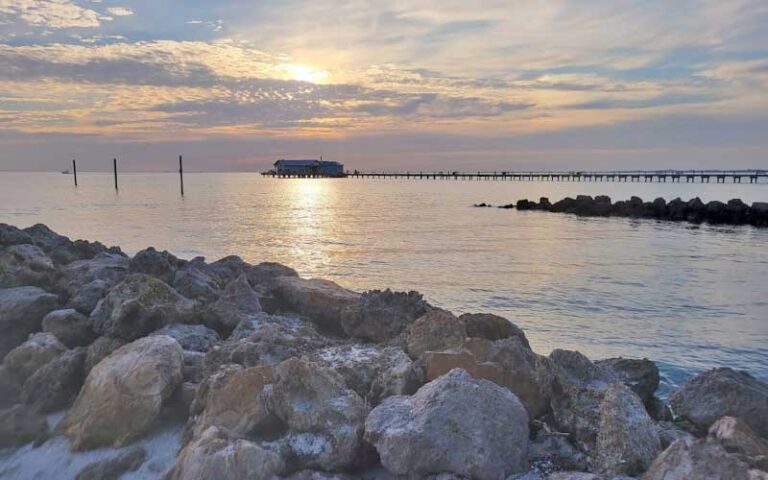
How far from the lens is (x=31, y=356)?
654 cm

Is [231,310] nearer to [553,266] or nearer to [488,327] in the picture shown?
[488,327]


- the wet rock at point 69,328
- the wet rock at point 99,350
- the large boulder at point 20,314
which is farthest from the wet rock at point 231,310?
the large boulder at point 20,314

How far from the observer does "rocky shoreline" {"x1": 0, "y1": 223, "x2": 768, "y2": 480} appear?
4.30 metres

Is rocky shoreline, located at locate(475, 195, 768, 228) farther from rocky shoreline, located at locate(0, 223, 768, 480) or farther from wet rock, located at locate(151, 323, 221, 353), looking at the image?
wet rock, located at locate(151, 323, 221, 353)

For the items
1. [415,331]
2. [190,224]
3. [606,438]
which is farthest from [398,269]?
[190,224]

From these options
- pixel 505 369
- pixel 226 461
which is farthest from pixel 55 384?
pixel 505 369

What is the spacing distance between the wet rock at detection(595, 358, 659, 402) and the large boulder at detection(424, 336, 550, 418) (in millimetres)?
1319

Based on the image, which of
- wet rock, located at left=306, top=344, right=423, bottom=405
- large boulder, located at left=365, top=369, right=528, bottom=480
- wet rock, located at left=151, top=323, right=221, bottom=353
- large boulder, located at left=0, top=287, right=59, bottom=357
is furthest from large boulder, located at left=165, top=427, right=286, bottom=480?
large boulder, located at left=0, top=287, right=59, bottom=357

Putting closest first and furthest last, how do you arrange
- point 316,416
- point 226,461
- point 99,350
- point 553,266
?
point 226,461
point 316,416
point 99,350
point 553,266

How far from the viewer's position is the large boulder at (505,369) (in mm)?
5312

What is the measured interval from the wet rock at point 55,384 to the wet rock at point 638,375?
5.67 m

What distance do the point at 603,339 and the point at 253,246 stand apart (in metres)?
18.7

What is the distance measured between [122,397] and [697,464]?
15.2ft

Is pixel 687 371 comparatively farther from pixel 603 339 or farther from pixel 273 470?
pixel 273 470
